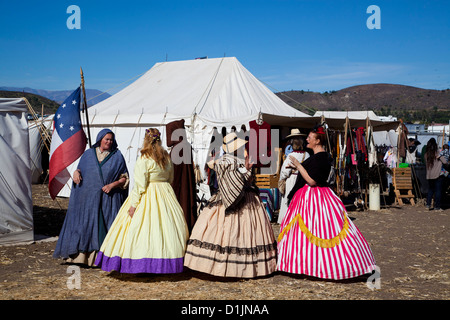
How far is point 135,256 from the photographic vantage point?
4.79m

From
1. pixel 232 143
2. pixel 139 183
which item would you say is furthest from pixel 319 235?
pixel 139 183

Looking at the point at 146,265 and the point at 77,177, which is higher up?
the point at 77,177

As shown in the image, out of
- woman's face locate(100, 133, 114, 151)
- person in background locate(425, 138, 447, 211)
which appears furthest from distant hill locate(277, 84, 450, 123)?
woman's face locate(100, 133, 114, 151)

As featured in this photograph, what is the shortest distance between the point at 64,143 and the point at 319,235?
368cm

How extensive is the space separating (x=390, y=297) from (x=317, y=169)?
56.4 inches

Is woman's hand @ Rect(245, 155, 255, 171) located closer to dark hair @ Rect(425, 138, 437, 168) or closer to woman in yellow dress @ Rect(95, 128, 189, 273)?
woman in yellow dress @ Rect(95, 128, 189, 273)

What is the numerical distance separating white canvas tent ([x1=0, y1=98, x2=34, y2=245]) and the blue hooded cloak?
1.70 metres

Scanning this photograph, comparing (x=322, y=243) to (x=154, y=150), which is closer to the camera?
(x=322, y=243)

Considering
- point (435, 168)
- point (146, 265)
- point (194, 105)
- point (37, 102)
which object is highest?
point (37, 102)

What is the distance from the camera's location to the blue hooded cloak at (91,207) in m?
5.53

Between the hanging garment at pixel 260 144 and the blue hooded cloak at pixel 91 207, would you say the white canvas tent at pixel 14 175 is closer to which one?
the blue hooded cloak at pixel 91 207

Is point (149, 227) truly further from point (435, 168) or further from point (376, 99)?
point (376, 99)

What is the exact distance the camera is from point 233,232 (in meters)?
4.89
